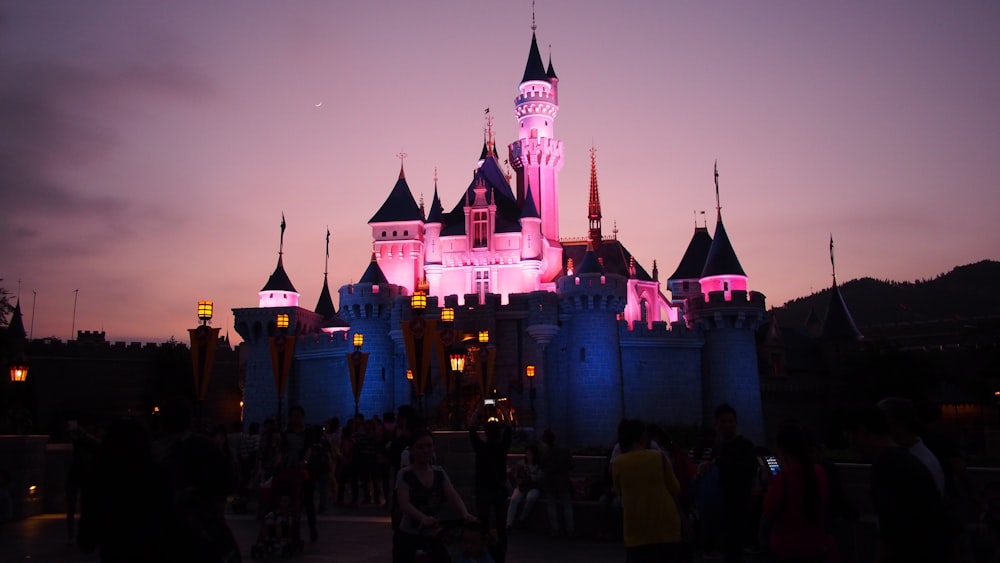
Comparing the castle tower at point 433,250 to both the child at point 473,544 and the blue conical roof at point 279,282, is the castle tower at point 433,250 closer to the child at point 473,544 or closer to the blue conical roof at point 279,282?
the blue conical roof at point 279,282

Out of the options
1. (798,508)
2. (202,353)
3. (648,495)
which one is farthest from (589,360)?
(798,508)

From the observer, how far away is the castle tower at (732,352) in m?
36.3

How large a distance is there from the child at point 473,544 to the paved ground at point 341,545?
403 centimetres

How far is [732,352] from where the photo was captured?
121ft

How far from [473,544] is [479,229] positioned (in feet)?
122

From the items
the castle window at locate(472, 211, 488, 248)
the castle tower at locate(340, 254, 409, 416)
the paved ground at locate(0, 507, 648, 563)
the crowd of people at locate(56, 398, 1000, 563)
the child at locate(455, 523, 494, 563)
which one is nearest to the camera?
the crowd of people at locate(56, 398, 1000, 563)

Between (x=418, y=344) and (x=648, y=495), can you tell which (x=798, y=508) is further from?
(x=418, y=344)

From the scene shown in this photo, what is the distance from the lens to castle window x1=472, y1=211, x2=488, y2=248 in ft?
140

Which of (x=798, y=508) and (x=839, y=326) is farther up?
(x=839, y=326)

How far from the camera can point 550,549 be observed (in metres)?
10.7

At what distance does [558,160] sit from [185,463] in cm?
4313

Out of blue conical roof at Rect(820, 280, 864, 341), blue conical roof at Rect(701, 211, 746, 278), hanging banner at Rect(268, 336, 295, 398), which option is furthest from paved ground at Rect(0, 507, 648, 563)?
blue conical roof at Rect(820, 280, 864, 341)

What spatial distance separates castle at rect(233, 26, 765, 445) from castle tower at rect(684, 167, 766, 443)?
0.20 ft

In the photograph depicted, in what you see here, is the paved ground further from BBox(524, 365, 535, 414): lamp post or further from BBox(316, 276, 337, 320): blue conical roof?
BBox(316, 276, 337, 320): blue conical roof
